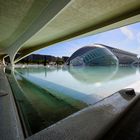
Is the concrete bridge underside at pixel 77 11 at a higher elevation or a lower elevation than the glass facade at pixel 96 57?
higher

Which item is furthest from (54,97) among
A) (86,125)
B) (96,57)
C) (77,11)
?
(96,57)

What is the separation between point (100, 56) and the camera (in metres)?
35.5

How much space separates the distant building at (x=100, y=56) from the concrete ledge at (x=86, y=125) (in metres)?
33.8

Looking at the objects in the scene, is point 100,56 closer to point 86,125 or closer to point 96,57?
point 96,57

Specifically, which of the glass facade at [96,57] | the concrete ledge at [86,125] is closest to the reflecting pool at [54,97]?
the concrete ledge at [86,125]

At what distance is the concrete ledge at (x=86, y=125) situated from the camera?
165 cm

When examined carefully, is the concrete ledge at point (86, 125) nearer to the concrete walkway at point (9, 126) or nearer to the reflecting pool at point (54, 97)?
the concrete walkway at point (9, 126)

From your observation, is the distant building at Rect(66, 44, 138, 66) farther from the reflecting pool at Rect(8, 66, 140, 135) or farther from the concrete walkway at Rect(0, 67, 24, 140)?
the concrete walkway at Rect(0, 67, 24, 140)

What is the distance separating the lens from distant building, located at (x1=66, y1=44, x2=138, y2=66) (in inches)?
1394

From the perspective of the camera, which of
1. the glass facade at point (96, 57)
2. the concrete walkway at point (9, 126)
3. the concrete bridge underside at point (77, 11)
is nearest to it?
the concrete walkway at point (9, 126)

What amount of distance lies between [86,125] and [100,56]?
114 feet

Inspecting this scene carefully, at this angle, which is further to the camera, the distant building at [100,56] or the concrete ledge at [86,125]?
the distant building at [100,56]

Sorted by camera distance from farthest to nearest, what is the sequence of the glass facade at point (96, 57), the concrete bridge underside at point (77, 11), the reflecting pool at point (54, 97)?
the glass facade at point (96, 57) → the concrete bridge underside at point (77, 11) → the reflecting pool at point (54, 97)

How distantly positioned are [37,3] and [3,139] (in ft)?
21.6
